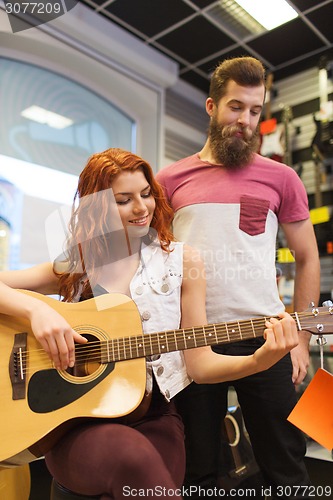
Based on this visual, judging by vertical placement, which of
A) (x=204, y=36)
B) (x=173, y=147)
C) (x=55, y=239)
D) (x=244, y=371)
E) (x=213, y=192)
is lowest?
(x=244, y=371)

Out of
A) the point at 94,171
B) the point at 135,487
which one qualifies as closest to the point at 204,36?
the point at 94,171

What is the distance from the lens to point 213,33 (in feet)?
10.1

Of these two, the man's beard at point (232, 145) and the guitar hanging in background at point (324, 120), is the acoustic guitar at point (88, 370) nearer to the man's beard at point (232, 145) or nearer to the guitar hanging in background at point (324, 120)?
the man's beard at point (232, 145)

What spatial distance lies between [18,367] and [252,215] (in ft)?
2.59

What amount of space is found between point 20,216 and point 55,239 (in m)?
0.64

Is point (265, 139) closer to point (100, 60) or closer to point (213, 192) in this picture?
point (100, 60)

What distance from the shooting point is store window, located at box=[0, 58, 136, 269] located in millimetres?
1788

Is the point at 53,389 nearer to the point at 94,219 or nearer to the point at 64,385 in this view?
the point at 64,385

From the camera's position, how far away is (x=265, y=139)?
11.0ft

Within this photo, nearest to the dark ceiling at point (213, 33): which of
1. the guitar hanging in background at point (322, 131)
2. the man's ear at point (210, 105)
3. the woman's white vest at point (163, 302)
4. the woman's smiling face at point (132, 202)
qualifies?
the guitar hanging in background at point (322, 131)

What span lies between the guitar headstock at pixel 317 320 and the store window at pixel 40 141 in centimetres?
89

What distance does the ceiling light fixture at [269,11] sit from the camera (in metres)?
2.45

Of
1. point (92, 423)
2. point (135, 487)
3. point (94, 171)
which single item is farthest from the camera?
point (94, 171)

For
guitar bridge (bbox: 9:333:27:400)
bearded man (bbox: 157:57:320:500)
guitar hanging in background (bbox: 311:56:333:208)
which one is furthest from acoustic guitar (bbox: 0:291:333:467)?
guitar hanging in background (bbox: 311:56:333:208)
